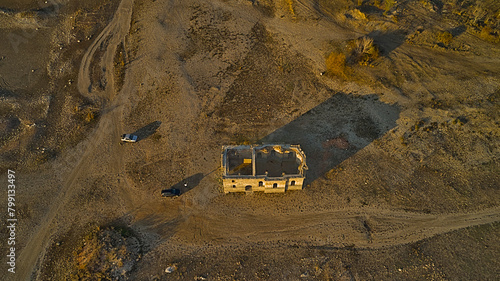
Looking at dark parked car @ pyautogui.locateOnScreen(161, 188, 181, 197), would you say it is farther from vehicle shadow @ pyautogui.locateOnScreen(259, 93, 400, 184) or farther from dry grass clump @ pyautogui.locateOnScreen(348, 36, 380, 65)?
dry grass clump @ pyautogui.locateOnScreen(348, 36, 380, 65)

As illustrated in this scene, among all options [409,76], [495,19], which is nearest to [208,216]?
[409,76]

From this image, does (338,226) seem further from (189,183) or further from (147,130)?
(147,130)

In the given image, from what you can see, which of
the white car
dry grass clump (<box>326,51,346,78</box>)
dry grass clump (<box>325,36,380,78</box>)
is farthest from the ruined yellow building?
dry grass clump (<box>325,36,380,78</box>)

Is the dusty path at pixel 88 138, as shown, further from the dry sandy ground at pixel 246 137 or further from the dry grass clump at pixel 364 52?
the dry grass clump at pixel 364 52

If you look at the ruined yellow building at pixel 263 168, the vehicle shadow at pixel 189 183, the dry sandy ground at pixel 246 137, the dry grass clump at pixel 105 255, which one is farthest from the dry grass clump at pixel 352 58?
the dry grass clump at pixel 105 255

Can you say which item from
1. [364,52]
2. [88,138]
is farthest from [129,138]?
[364,52]
